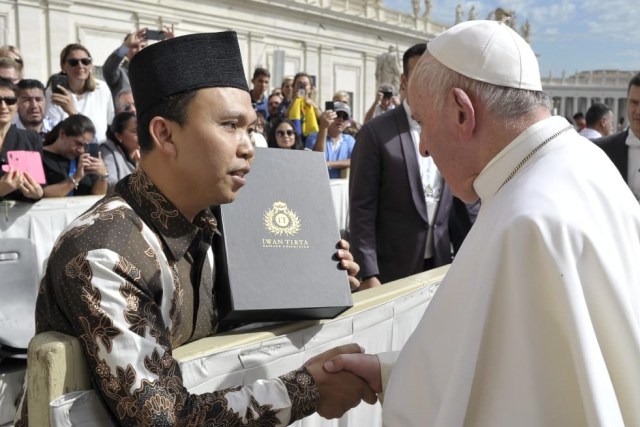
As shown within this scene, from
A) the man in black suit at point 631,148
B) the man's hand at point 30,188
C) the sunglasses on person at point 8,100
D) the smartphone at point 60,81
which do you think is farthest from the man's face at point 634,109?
the smartphone at point 60,81

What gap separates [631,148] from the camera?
4715mm

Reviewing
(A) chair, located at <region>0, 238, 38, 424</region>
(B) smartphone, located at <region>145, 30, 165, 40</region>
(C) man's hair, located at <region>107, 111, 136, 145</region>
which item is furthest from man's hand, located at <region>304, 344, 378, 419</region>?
(B) smartphone, located at <region>145, 30, 165, 40</region>

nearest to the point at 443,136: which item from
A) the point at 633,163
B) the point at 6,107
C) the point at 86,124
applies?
the point at 633,163

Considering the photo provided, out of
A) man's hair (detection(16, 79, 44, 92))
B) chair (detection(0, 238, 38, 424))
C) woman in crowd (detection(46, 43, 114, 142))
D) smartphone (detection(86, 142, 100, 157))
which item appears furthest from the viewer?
woman in crowd (detection(46, 43, 114, 142))

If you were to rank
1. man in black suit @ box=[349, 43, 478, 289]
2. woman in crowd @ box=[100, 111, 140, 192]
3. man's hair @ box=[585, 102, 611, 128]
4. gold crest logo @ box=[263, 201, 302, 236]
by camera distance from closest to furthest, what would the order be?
gold crest logo @ box=[263, 201, 302, 236] < man in black suit @ box=[349, 43, 478, 289] < woman in crowd @ box=[100, 111, 140, 192] < man's hair @ box=[585, 102, 611, 128]

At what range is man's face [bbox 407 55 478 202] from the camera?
163cm

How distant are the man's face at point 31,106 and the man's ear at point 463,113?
5257 mm

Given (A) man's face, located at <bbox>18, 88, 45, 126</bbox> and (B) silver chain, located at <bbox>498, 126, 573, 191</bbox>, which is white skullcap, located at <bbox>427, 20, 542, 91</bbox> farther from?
(A) man's face, located at <bbox>18, 88, 45, 126</bbox>

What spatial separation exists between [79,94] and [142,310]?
18.7 feet

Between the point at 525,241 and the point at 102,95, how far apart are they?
6185 millimetres

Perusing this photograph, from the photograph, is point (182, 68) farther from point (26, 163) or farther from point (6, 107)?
point (6, 107)

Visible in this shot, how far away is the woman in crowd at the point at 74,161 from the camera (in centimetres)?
483

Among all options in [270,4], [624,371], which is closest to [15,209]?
[624,371]

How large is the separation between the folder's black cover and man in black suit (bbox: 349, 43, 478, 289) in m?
1.66
